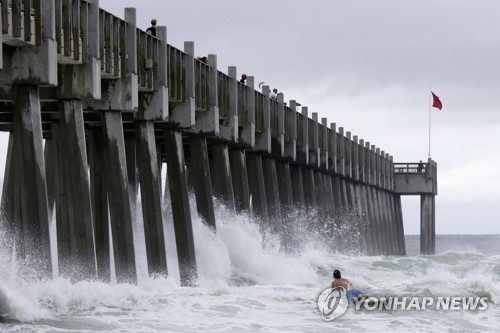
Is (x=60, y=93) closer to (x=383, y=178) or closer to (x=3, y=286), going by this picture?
(x=3, y=286)

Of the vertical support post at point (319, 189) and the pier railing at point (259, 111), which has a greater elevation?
the pier railing at point (259, 111)

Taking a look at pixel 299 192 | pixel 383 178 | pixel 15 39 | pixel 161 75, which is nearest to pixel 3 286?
pixel 15 39

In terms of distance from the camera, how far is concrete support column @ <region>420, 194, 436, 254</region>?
7275 centimetres

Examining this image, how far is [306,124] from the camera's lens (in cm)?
4875

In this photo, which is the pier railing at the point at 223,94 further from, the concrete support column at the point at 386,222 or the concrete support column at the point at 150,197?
the concrete support column at the point at 386,222

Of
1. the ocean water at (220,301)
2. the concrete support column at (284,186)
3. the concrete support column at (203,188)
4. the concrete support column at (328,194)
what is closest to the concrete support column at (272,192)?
the concrete support column at (284,186)

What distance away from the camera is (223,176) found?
116 ft

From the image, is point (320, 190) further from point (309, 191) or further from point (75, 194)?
point (75, 194)

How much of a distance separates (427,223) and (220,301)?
50.1m

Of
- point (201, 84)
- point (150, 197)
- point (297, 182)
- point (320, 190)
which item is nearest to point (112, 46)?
point (150, 197)

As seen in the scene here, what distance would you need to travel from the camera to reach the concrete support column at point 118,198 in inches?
1024

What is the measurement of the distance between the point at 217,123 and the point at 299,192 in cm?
1452

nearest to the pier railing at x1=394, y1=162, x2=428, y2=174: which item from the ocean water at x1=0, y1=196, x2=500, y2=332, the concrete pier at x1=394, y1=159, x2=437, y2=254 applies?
the concrete pier at x1=394, y1=159, x2=437, y2=254

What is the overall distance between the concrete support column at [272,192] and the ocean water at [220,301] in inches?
219
